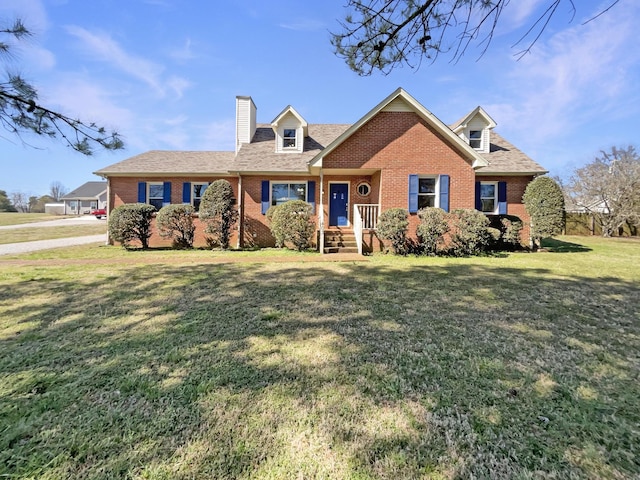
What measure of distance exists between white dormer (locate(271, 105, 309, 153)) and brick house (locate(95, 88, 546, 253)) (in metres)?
0.05

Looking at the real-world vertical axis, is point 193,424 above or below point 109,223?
below

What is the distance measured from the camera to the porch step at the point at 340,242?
37.5ft

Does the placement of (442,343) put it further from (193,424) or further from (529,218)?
(529,218)

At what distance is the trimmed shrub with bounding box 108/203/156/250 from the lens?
11812 millimetres

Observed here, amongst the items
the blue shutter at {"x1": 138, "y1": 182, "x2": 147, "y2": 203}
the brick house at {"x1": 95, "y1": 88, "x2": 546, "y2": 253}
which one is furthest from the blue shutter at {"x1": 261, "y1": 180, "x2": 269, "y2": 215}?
the blue shutter at {"x1": 138, "y1": 182, "x2": 147, "y2": 203}

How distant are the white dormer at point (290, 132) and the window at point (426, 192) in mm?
6141

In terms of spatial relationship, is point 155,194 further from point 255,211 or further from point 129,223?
point 255,211

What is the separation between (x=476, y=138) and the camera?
14789 millimetres

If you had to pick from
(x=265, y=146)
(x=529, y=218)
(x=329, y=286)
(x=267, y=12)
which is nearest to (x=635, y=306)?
(x=329, y=286)

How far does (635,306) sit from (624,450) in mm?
4522

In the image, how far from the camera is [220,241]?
41.0 feet

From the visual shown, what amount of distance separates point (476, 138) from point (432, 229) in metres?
7.43

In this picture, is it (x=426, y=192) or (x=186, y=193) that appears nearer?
(x=426, y=192)

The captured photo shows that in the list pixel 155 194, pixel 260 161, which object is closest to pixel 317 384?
pixel 260 161
